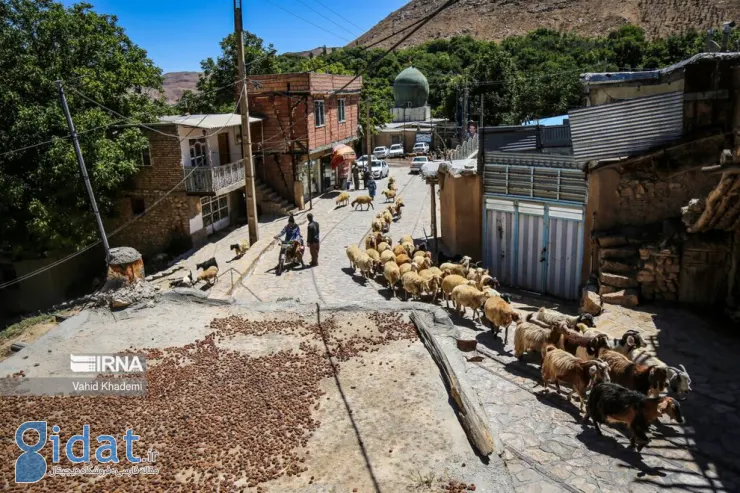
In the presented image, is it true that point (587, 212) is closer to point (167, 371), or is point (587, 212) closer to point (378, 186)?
point (167, 371)

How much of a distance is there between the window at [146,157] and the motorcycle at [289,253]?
9.25 metres

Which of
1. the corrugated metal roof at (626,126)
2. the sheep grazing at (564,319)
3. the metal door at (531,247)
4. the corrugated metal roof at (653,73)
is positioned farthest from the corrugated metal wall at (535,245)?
the sheep grazing at (564,319)

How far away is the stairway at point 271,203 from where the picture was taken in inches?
1097

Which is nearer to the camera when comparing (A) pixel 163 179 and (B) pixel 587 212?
(B) pixel 587 212

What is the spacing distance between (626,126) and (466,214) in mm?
5170


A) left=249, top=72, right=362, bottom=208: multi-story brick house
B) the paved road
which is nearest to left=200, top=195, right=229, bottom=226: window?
left=249, top=72, right=362, bottom=208: multi-story brick house

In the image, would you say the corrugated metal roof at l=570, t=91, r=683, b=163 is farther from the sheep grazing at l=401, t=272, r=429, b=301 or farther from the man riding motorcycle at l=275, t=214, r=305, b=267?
the man riding motorcycle at l=275, t=214, r=305, b=267

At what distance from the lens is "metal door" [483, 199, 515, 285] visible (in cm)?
1587

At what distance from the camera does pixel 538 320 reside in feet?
36.4

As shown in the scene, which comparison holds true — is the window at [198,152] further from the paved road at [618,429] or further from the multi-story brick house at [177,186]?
the paved road at [618,429]

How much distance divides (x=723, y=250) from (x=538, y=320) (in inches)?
161

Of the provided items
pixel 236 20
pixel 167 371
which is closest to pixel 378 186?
pixel 236 20

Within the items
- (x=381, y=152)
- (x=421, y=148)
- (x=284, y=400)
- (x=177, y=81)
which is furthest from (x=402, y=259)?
(x=177, y=81)

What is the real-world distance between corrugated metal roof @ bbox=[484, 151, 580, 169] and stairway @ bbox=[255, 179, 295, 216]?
554 inches
